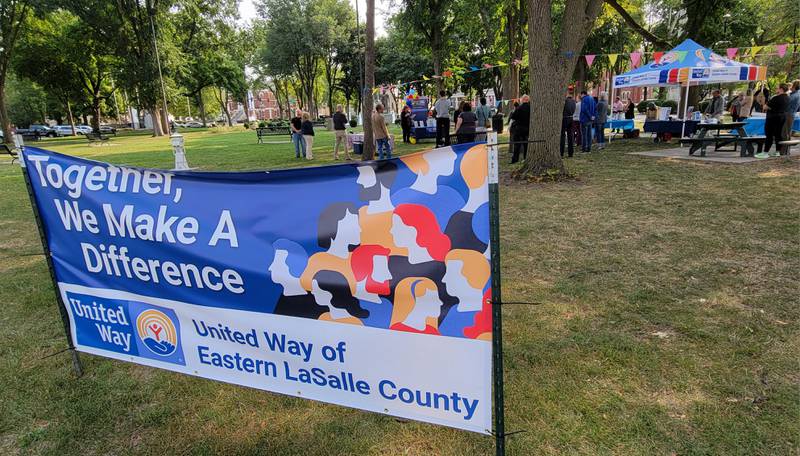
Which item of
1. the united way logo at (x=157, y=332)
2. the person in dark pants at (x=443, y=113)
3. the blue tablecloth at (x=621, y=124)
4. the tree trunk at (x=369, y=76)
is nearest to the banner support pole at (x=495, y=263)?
the united way logo at (x=157, y=332)

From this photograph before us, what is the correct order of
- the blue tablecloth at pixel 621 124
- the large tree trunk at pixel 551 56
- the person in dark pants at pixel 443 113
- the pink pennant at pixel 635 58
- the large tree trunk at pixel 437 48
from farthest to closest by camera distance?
the large tree trunk at pixel 437 48 → the blue tablecloth at pixel 621 124 → the pink pennant at pixel 635 58 → the person in dark pants at pixel 443 113 → the large tree trunk at pixel 551 56

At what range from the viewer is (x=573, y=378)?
292 cm

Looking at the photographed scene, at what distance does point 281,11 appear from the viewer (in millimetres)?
42812

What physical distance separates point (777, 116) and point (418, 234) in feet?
42.4

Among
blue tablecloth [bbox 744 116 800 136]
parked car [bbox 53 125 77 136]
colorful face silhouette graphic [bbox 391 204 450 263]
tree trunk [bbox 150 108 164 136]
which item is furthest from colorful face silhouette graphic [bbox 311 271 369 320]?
parked car [bbox 53 125 77 136]

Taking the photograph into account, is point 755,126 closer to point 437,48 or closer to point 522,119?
point 522,119

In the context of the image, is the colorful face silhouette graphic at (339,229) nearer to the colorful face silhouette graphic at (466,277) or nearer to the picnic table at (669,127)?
the colorful face silhouette graphic at (466,277)

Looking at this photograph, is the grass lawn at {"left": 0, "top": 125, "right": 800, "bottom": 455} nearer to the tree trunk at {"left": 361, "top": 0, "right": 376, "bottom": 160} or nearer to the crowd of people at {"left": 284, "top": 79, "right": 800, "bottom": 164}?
the crowd of people at {"left": 284, "top": 79, "right": 800, "bottom": 164}

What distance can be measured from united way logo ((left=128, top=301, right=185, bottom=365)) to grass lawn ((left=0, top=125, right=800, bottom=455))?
49 centimetres

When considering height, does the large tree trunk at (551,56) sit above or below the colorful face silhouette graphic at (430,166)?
above

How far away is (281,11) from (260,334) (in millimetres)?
46960

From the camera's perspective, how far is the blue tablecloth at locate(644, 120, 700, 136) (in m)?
13.9

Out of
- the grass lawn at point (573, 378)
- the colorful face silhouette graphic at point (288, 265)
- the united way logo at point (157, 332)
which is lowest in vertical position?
the grass lawn at point (573, 378)

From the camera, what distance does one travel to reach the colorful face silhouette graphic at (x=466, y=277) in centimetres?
182
